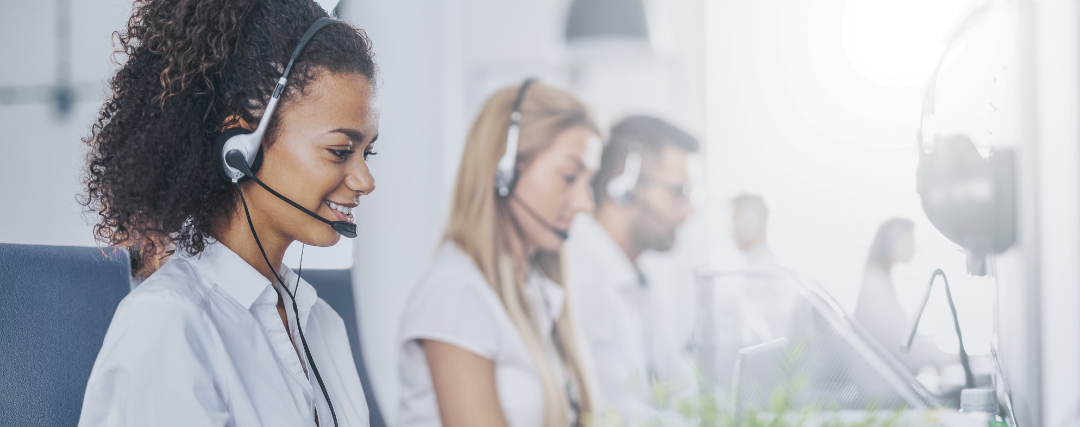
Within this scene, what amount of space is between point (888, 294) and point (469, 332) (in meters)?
0.90

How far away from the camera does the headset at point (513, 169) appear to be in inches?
59.3

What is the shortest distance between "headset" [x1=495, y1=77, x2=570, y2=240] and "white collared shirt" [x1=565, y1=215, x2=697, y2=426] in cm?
7

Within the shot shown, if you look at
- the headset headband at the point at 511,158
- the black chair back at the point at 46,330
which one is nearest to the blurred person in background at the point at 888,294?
the headset headband at the point at 511,158

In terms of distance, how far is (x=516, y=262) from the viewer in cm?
150

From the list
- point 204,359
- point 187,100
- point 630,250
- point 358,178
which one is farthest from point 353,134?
point 630,250

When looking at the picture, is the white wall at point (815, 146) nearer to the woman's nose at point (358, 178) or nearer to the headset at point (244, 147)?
the woman's nose at point (358, 178)

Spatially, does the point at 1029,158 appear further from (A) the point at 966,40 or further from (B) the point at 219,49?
(B) the point at 219,49

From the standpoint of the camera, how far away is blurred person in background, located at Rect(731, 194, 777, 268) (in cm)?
145

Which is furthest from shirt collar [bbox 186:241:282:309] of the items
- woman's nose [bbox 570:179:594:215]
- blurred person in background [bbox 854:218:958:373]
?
blurred person in background [bbox 854:218:958:373]

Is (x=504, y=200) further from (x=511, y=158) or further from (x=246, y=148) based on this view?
(x=246, y=148)

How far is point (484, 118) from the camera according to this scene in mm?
1521

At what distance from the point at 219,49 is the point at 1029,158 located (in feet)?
5.10

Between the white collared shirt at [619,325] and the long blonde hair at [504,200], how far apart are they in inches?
1.5

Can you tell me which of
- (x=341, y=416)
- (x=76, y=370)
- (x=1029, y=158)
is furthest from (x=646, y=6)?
(x=76, y=370)
